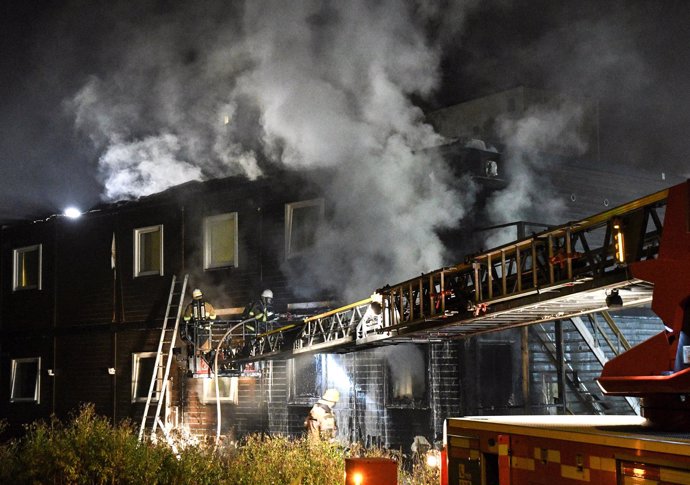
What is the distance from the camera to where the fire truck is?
5.44 metres

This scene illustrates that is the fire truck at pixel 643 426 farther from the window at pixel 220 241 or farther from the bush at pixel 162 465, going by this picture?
the window at pixel 220 241

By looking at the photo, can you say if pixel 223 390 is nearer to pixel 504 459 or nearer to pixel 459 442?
pixel 459 442

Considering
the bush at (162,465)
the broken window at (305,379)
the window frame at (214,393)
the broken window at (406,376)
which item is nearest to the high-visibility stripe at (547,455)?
the bush at (162,465)

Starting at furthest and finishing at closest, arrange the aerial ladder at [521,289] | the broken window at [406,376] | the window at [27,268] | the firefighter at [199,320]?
1. the window at [27,268]
2. the firefighter at [199,320]
3. the broken window at [406,376]
4. the aerial ladder at [521,289]

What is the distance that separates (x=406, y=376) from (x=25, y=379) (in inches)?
527

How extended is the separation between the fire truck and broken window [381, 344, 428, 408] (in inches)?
381

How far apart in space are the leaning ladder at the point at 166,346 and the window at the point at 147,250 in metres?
1.16

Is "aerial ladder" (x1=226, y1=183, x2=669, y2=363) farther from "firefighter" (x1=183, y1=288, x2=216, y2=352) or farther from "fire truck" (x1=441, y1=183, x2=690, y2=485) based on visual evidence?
"firefighter" (x1=183, y1=288, x2=216, y2=352)

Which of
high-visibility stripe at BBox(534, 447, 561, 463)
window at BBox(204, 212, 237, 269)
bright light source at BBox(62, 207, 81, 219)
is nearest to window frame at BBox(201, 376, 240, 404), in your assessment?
window at BBox(204, 212, 237, 269)

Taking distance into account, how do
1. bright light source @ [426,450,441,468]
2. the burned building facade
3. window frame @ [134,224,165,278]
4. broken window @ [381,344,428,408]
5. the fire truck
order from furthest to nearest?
window frame @ [134,224,165,278] < the burned building facade < broken window @ [381,344,428,408] < bright light source @ [426,450,441,468] < the fire truck

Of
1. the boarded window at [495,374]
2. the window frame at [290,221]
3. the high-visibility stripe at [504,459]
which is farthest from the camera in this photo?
the window frame at [290,221]

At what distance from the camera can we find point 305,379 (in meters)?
18.2

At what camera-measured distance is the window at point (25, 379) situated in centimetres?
2472

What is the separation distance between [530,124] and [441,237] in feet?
15.1
